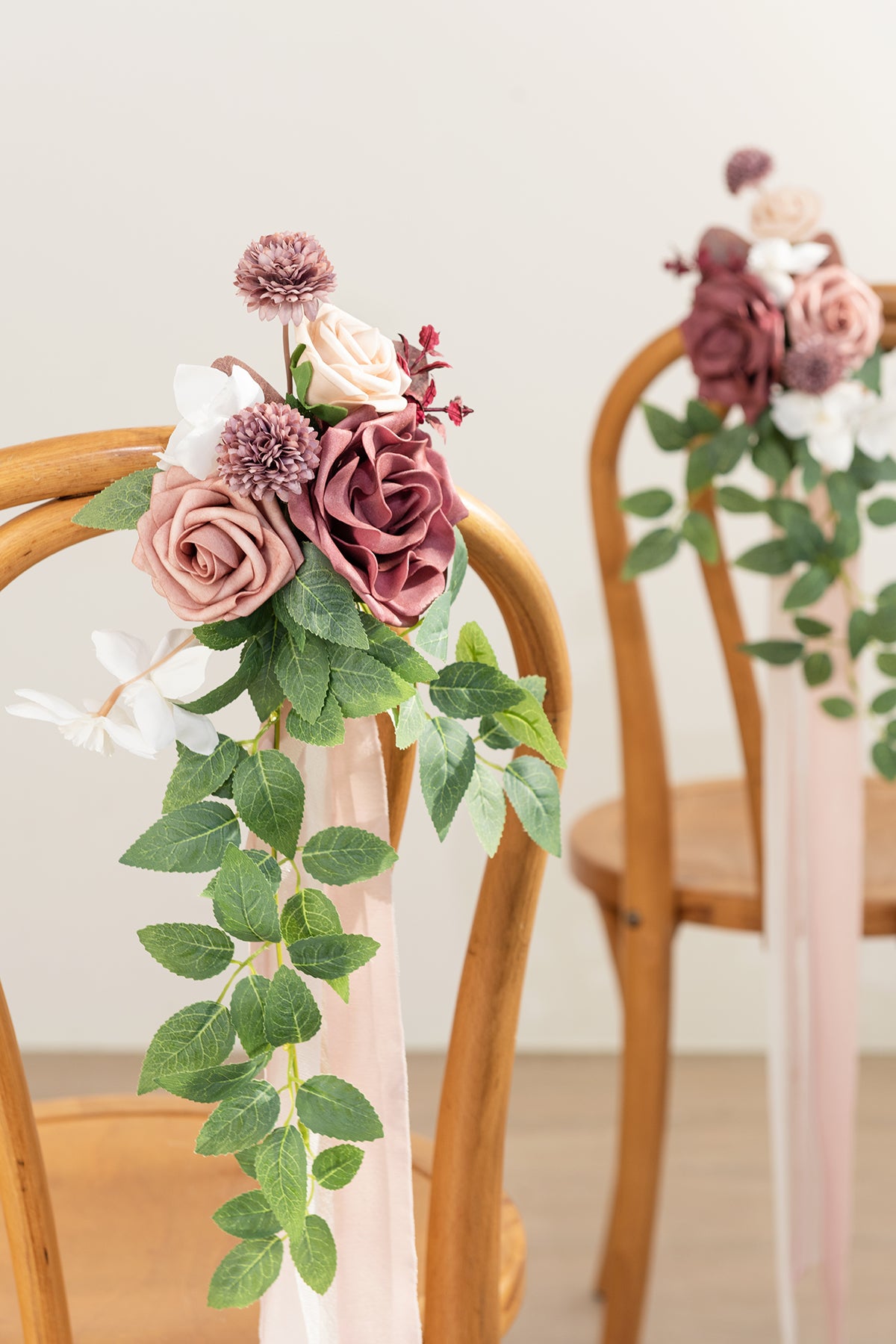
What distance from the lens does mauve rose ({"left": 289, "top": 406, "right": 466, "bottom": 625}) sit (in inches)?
19.9

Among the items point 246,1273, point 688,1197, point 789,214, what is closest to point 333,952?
point 246,1273

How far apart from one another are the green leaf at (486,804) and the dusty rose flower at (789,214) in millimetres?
825

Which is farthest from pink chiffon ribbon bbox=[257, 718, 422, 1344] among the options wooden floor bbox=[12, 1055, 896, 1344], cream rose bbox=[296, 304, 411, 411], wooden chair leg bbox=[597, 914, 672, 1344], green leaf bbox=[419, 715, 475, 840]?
wooden chair leg bbox=[597, 914, 672, 1344]

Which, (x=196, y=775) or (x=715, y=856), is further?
(x=715, y=856)

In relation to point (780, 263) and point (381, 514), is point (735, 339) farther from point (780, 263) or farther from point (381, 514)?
point (381, 514)

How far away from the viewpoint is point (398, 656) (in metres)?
0.53

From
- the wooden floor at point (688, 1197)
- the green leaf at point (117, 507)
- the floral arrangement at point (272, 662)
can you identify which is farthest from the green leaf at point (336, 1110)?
the wooden floor at point (688, 1197)

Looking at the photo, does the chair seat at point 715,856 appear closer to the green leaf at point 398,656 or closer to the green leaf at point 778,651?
the green leaf at point 778,651

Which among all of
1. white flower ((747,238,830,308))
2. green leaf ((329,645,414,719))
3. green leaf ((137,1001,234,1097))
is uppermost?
white flower ((747,238,830,308))

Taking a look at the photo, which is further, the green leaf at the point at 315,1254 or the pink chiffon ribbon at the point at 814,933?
the pink chiffon ribbon at the point at 814,933

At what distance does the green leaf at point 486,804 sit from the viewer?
566 millimetres

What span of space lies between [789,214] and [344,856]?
912 mm

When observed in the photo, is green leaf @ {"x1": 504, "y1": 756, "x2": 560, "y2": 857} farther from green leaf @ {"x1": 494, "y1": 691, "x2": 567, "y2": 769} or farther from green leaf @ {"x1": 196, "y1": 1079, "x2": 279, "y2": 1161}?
green leaf @ {"x1": 196, "y1": 1079, "x2": 279, "y2": 1161}

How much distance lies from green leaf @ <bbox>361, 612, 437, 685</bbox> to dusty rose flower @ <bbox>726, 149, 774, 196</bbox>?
34.0 inches
